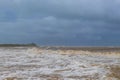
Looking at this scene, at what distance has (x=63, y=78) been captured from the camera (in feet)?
77.7

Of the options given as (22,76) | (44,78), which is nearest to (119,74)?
(44,78)

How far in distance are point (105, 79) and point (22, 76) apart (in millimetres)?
6566

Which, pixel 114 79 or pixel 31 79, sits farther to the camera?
pixel 31 79

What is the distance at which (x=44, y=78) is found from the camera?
2391 cm

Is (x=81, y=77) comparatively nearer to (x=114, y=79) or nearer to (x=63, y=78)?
(x=63, y=78)

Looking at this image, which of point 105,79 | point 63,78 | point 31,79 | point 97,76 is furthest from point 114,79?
point 31,79

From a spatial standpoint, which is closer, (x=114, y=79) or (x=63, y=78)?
(x=114, y=79)

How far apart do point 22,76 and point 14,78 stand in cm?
112

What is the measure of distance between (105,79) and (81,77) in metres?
2.34

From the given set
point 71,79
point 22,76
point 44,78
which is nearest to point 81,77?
point 71,79

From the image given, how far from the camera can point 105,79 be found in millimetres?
22500

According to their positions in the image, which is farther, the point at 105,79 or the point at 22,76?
the point at 22,76

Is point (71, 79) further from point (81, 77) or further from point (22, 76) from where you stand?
point (22, 76)

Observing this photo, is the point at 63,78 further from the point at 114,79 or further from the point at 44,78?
the point at 114,79
